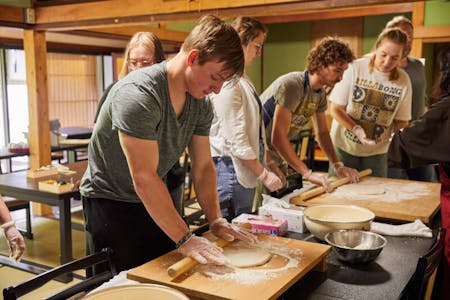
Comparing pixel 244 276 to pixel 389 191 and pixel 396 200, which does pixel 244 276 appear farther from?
pixel 389 191

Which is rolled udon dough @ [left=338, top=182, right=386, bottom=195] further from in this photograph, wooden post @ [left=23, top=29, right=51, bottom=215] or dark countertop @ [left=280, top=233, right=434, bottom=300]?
wooden post @ [left=23, top=29, right=51, bottom=215]

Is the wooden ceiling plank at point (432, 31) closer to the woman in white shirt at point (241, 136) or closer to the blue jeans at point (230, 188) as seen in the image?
the woman in white shirt at point (241, 136)

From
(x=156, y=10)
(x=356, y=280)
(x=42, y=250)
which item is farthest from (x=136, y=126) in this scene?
(x=42, y=250)

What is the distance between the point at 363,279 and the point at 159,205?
23.0 inches

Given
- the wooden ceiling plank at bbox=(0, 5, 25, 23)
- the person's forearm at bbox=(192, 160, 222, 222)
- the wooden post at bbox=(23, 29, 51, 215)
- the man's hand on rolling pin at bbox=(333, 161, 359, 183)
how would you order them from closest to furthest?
the person's forearm at bbox=(192, 160, 222, 222) → the man's hand on rolling pin at bbox=(333, 161, 359, 183) → the wooden ceiling plank at bbox=(0, 5, 25, 23) → the wooden post at bbox=(23, 29, 51, 215)

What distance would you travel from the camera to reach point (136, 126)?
47.8 inches

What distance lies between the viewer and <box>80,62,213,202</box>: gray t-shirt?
4.04 ft

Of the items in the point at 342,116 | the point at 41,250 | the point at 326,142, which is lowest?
the point at 41,250

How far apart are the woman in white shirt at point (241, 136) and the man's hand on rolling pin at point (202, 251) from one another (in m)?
0.77

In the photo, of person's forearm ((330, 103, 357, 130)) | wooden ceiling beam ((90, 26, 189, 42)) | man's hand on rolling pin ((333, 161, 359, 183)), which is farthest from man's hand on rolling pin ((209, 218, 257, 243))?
wooden ceiling beam ((90, 26, 189, 42))

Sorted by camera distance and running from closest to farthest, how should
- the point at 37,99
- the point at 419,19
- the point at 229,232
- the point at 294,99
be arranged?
the point at 229,232 < the point at 294,99 < the point at 37,99 < the point at 419,19

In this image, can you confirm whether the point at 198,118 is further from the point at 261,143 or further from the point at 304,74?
the point at 304,74

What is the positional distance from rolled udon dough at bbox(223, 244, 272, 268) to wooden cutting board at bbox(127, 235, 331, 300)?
0.6 inches

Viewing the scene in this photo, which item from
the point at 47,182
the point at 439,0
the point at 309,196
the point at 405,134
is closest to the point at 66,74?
the point at 47,182
